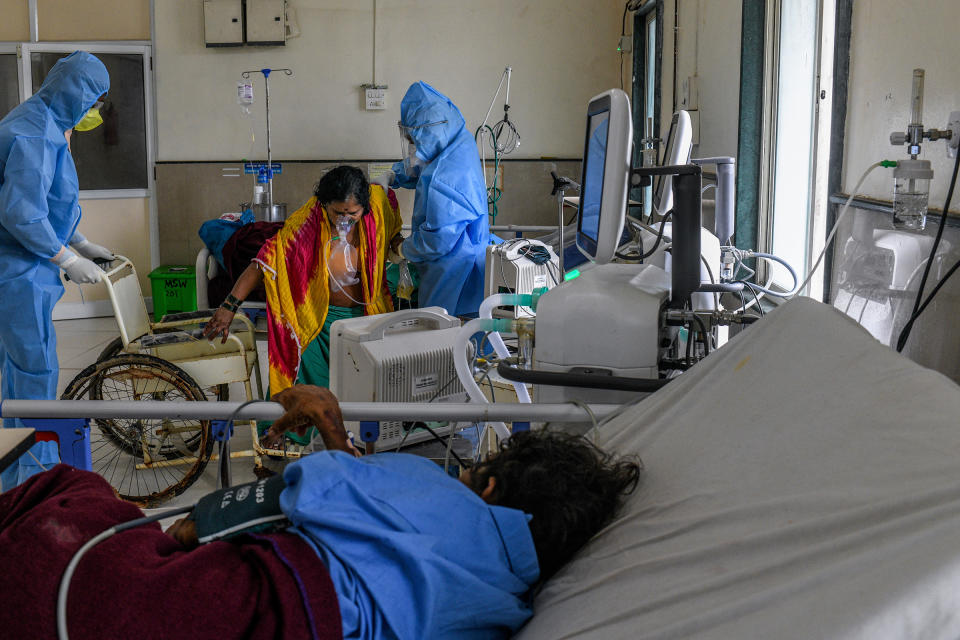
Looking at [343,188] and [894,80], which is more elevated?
[894,80]

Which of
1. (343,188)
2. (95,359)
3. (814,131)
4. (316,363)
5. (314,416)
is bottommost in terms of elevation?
(95,359)

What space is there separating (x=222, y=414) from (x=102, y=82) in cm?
251

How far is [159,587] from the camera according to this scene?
98 cm

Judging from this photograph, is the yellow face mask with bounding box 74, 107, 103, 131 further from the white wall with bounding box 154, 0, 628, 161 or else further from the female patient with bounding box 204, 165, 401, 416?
the white wall with bounding box 154, 0, 628, 161

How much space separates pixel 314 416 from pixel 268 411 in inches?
4.8

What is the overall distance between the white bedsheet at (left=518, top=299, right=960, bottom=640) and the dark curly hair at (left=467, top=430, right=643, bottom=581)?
0.03m

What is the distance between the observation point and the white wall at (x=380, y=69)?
6.27 meters

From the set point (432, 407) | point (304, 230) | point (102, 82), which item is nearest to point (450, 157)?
point (304, 230)

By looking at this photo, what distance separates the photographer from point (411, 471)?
3.94 feet

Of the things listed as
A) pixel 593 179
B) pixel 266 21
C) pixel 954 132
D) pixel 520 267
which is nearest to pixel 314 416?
pixel 593 179

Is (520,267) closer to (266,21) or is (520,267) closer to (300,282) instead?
(300,282)

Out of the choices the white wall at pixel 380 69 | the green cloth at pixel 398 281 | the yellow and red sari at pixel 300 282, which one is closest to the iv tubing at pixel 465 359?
the yellow and red sari at pixel 300 282

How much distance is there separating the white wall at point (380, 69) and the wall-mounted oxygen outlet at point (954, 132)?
4.79m

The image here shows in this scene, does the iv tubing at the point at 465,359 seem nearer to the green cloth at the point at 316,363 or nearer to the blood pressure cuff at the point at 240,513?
the blood pressure cuff at the point at 240,513
